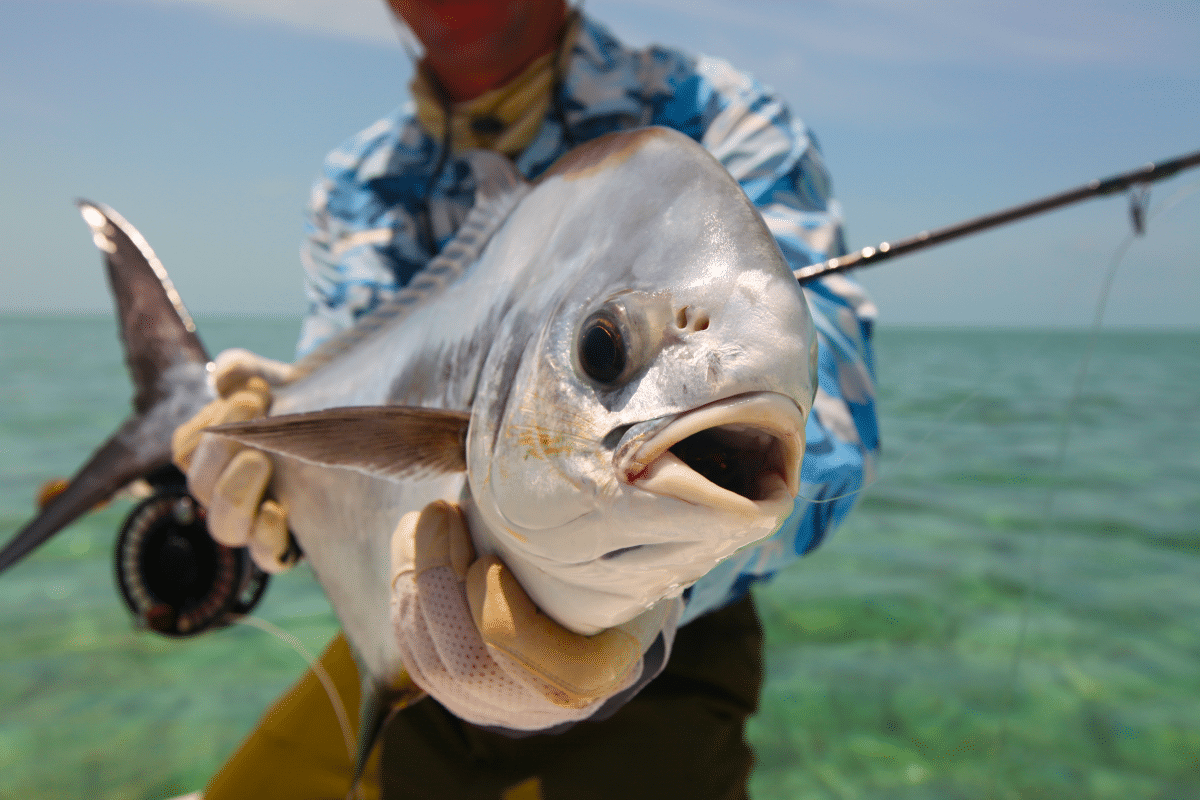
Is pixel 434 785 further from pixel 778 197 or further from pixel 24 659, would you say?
pixel 24 659

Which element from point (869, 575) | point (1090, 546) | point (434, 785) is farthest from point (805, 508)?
point (1090, 546)

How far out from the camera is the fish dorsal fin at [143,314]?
200cm

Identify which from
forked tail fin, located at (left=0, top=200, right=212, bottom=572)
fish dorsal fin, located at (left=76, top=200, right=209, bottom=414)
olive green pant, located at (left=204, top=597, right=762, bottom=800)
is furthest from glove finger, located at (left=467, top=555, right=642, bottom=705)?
fish dorsal fin, located at (left=76, top=200, right=209, bottom=414)

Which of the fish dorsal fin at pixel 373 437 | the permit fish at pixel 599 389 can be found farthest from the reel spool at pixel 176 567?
the fish dorsal fin at pixel 373 437

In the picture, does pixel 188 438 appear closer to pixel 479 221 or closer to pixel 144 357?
pixel 144 357

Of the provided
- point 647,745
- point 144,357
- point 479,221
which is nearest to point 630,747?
point 647,745

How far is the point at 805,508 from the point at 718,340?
2.42 ft

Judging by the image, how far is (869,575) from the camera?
537 centimetres

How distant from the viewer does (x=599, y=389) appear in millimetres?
682

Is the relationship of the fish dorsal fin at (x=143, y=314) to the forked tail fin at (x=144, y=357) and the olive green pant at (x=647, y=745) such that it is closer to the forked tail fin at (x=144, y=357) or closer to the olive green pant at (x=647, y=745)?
the forked tail fin at (x=144, y=357)

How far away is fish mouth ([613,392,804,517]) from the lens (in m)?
0.58

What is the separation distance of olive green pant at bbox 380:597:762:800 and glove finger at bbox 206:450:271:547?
2.25 ft

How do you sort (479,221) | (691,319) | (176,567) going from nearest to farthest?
(691,319)
(479,221)
(176,567)

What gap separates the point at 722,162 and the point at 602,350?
1.13m
